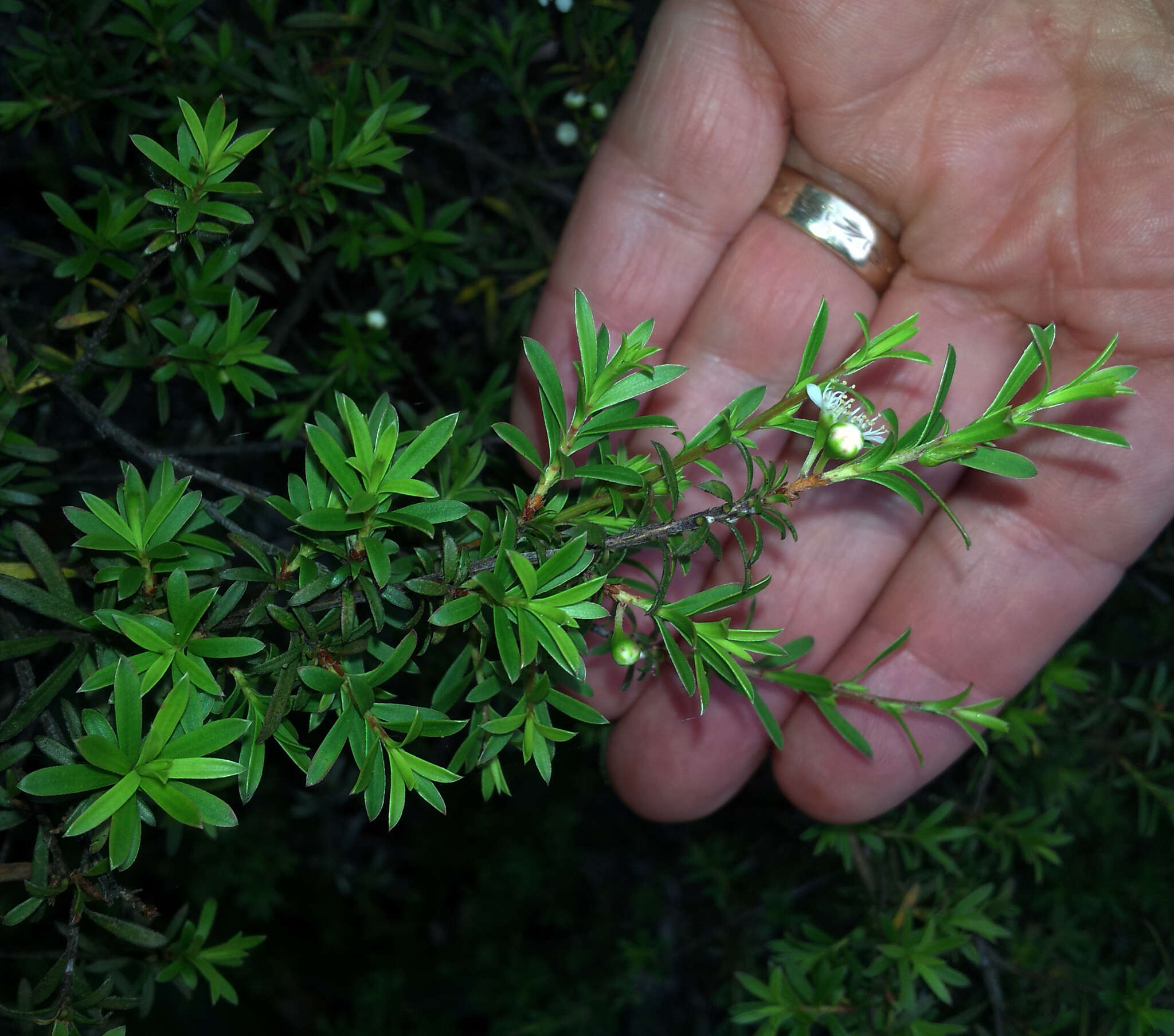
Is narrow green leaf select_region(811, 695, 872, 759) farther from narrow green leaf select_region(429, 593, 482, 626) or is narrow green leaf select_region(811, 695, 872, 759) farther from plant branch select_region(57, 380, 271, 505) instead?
plant branch select_region(57, 380, 271, 505)

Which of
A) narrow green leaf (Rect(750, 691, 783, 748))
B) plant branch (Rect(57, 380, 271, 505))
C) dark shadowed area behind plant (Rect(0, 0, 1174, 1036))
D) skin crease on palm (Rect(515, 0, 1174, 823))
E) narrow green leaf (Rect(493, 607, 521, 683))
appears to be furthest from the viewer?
skin crease on palm (Rect(515, 0, 1174, 823))

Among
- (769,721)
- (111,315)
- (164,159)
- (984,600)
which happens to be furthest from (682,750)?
(164,159)

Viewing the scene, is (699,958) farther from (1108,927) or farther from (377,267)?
(377,267)

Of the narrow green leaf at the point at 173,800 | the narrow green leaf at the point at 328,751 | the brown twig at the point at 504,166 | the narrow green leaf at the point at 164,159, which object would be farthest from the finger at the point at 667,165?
the narrow green leaf at the point at 173,800

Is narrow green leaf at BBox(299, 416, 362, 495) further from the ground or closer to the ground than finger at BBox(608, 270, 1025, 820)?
further from the ground

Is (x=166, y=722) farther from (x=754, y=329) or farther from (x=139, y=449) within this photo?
(x=754, y=329)

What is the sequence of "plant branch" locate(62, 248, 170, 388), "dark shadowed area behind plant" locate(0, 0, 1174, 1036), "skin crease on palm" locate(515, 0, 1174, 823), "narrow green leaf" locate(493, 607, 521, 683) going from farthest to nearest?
1. "skin crease on palm" locate(515, 0, 1174, 823)
2. "dark shadowed area behind plant" locate(0, 0, 1174, 1036)
3. "plant branch" locate(62, 248, 170, 388)
4. "narrow green leaf" locate(493, 607, 521, 683)

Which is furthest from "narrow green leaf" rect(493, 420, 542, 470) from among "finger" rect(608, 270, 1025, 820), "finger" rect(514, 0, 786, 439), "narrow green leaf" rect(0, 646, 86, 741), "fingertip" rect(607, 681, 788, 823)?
"fingertip" rect(607, 681, 788, 823)

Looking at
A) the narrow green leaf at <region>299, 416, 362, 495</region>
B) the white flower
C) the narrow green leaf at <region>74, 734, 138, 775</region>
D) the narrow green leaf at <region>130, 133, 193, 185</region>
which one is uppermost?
the white flower
